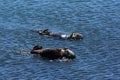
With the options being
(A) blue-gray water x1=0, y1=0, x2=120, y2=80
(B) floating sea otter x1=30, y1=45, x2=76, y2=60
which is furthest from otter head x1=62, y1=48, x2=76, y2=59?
(A) blue-gray water x1=0, y1=0, x2=120, y2=80

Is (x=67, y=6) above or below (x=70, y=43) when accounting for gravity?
above

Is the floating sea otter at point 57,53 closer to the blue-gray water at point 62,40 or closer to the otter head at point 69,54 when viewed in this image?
the otter head at point 69,54

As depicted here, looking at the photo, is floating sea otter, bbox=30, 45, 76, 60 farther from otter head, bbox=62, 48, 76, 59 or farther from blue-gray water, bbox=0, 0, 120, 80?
blue-gray water, bbox=0, 0, 120, 80

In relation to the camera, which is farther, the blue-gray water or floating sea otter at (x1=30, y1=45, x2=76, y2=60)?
floating sea otter at (x1=30, y1=45, x2=76, y2=60)

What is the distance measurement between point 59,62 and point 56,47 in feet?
14.6

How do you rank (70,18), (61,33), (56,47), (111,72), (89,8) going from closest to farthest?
(111,72) < (56,47) < (61,33) < (70,18) < (89,8)

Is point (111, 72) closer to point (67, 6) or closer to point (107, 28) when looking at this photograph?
point (107, 28)

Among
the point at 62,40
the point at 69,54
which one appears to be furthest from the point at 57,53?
the point at 62,40

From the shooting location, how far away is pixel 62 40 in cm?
5675

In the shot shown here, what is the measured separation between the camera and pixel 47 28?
2438 inches

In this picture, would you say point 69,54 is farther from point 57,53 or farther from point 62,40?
point 62,40

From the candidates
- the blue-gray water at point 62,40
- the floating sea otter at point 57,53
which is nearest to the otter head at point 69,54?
the floating sea otter at point 57,53

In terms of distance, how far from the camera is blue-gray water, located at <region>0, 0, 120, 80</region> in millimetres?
46938

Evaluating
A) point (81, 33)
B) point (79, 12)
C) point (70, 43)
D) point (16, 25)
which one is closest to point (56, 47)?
point (70, 43)
